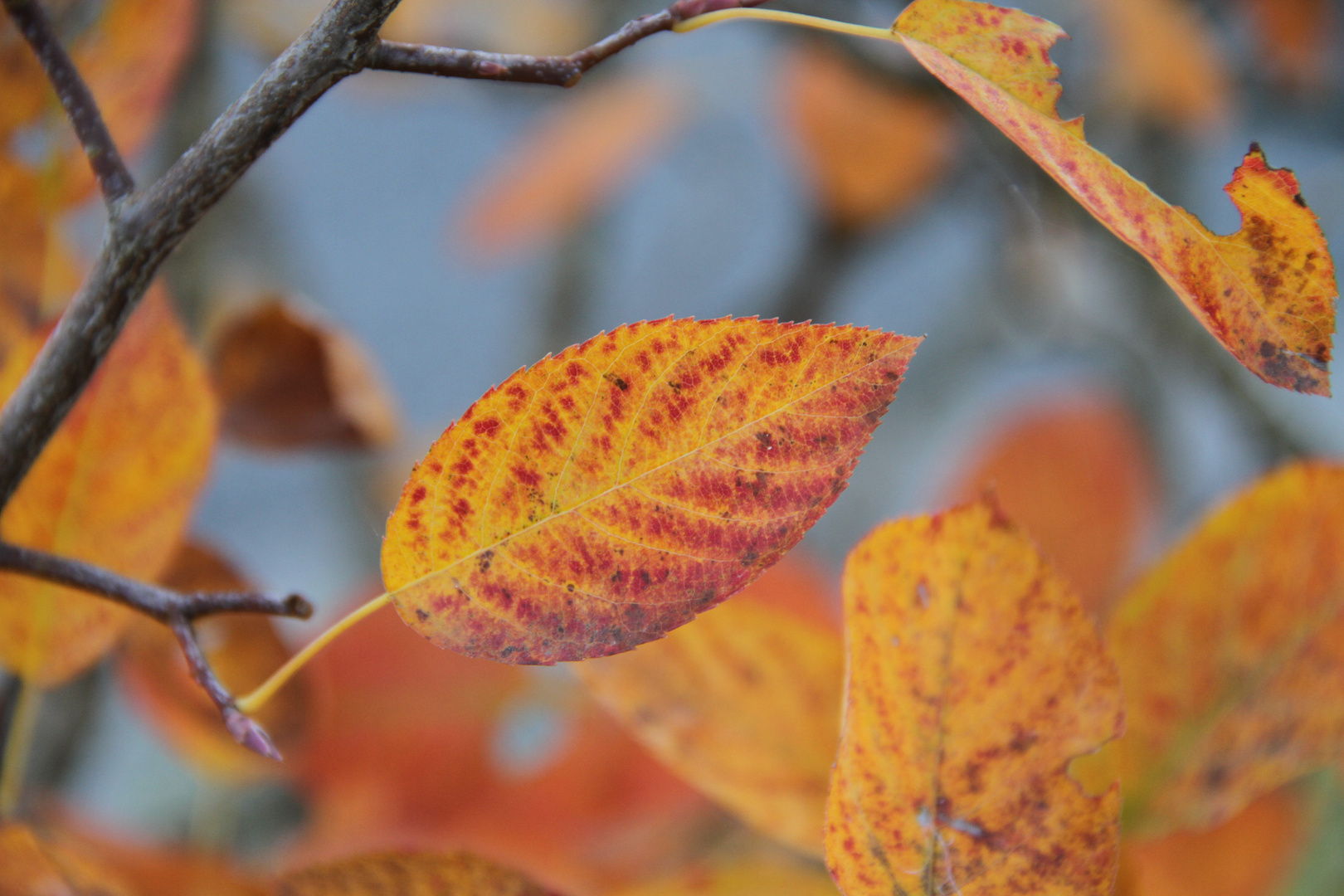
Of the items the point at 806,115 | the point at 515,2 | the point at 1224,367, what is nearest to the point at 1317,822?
the point at 1224,367

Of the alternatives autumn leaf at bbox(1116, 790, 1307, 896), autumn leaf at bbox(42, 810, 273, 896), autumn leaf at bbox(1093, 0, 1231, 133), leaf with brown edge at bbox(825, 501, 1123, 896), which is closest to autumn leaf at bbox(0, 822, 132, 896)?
autumn leaf at bbox(42, 810, 273, 896)

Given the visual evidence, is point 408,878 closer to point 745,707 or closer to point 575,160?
point 745,707

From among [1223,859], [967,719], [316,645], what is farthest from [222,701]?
[1223,859]

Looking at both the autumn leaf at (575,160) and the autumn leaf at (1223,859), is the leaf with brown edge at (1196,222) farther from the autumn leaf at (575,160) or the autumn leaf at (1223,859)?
the autumn leaf at (575,160)

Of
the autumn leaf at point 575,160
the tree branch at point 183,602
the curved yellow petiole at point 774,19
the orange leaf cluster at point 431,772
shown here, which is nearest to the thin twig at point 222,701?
the tree branch at point 183,602

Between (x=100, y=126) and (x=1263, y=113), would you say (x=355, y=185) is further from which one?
(x=100, y=126)

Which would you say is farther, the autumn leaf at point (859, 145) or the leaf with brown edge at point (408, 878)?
the autumn leaf at point (859, 145)
